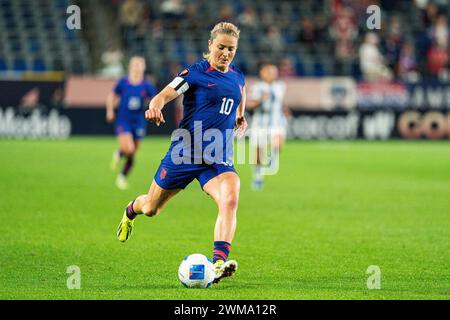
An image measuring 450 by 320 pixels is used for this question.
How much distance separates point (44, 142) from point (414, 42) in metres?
14.6

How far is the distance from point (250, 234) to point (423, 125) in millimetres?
21746

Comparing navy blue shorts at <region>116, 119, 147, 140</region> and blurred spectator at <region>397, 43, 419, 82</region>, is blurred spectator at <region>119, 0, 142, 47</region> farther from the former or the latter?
navy blue shorts at <region>116, 119, 147, 140</region>

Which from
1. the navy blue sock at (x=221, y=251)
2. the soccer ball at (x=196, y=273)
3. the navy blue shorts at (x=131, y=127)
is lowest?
the soccer ball at (x=196, y=273)

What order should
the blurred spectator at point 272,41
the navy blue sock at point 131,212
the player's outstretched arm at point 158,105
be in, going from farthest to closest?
1. the blurred spectator at point 272,41
2. the navy blue sock at point 131,212
3. the player's outstretched arm at point 158,105

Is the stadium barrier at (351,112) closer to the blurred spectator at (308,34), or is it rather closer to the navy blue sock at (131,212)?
the blurred spectator at (308,34)

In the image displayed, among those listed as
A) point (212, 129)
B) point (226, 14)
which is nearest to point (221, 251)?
point (212, 129)

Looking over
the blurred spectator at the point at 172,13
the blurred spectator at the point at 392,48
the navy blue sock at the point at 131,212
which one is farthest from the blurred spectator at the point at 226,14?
the navy blue sock at the point at 131,212

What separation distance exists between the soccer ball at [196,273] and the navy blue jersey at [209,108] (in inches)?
45.4

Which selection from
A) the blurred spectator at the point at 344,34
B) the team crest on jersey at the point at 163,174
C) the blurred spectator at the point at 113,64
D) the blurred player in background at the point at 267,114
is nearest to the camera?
the team crest on jersey at the point at 163,174

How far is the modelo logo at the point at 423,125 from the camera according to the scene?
3269 cm

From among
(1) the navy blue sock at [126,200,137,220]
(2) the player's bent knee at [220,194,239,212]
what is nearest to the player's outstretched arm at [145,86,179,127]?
(2) the player's bent knee at [220,194,239,212]

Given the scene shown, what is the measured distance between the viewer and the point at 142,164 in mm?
23391

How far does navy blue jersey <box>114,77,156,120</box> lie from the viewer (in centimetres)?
1947
